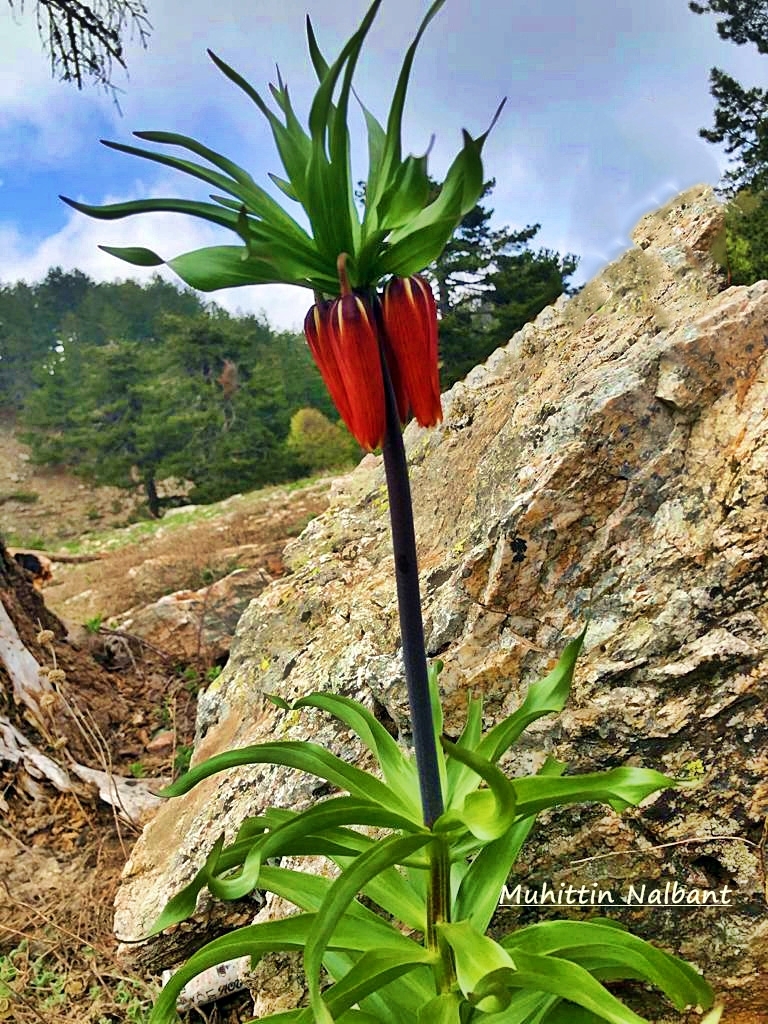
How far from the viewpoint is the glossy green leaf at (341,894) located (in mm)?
1189

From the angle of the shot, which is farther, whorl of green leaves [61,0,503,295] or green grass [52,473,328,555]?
green grass [52,473,328,555]

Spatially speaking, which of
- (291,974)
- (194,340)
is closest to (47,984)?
(291,974)

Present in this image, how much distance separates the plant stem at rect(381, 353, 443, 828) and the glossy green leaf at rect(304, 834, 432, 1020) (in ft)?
0.30

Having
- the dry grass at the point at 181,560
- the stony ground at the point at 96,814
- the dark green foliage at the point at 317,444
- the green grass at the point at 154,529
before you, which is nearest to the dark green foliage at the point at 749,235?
the dry grass at the point at 181,560

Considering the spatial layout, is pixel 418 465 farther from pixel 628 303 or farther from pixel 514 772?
pixel 514 772

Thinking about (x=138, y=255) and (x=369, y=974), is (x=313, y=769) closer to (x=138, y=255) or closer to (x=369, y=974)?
(x=369, y=974)

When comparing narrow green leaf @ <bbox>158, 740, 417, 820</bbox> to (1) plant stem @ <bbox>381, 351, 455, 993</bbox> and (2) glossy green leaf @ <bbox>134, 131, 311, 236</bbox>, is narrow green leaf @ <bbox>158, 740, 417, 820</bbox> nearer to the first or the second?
(1) plant stem @ <bbox>381, 351, 455, 993</bbox>

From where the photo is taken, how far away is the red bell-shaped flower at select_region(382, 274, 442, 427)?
115 centimetres

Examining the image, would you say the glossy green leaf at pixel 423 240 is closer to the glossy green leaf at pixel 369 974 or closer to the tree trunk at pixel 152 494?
the glossy green leaf at pixel 369 974

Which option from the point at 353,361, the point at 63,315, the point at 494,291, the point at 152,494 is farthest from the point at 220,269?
the point at 63,315

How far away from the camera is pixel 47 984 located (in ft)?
9.29

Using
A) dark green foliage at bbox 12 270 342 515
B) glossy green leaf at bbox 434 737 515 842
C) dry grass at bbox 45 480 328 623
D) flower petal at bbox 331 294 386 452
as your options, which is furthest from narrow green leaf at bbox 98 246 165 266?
dark green foliage at bbox 12 270 342 515

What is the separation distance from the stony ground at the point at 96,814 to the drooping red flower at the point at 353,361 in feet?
7.16

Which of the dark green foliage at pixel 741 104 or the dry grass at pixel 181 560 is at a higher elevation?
the dark green foliage at pixel 741 104
